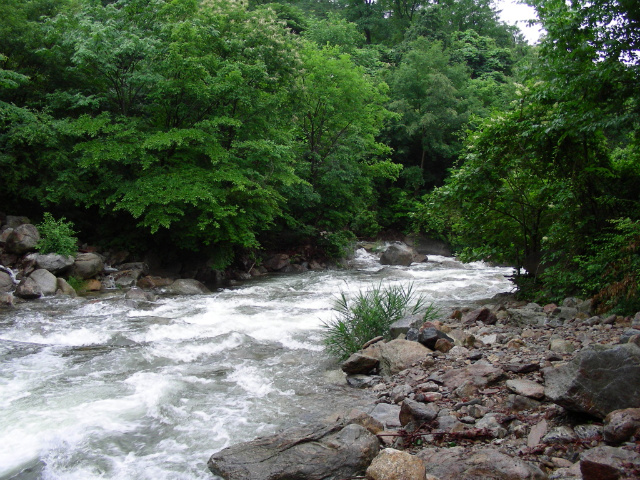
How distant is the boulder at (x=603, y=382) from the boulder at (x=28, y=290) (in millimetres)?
11618

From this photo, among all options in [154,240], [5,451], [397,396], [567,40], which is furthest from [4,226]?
[567,40]

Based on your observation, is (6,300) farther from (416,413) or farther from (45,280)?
(416,413)

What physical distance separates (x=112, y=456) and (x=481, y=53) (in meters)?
45.8

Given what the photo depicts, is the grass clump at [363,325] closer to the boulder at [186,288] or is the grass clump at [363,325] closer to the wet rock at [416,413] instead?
the wet rock at [416,413]

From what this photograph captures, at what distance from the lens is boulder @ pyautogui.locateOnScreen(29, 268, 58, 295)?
12.0 metres

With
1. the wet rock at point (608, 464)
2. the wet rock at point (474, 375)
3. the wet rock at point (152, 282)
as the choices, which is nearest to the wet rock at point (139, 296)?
the wet rock at point (152, 282)

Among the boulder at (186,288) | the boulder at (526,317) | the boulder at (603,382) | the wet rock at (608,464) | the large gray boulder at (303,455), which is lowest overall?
the boulder at (186,288)

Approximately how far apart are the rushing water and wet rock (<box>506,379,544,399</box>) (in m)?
1.88

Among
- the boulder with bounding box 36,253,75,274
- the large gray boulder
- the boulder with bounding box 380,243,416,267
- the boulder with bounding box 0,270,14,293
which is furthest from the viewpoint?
the boulder with bounding box 380,243,416,267

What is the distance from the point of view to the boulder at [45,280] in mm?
12000

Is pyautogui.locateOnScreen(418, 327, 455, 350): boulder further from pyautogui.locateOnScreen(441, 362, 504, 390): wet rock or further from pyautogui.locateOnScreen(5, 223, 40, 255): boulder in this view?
pyautogui.locateOnScreen(5, 223, 40, 255): boulder

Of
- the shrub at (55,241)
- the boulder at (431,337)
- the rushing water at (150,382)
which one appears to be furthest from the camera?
the shrub at (55,241)

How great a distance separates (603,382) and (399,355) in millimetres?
3185

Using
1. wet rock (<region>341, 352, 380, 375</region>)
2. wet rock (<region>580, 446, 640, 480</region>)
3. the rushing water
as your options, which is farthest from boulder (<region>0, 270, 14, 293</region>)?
wet rock (<region>580, 446, 640, 480</region>)
